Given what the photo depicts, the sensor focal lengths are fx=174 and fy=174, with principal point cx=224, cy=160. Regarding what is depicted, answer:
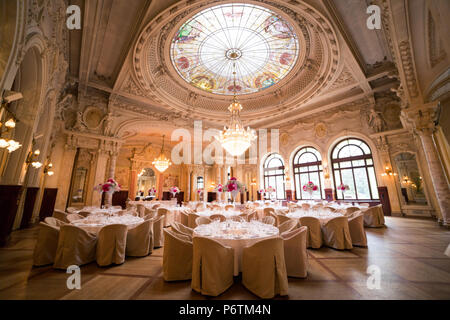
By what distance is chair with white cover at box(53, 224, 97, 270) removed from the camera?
2.84 m

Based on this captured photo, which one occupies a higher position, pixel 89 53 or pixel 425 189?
pixel 89 53

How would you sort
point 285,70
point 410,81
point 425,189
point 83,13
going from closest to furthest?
point 83,13, point 410,81, point 425,189, point 285,70

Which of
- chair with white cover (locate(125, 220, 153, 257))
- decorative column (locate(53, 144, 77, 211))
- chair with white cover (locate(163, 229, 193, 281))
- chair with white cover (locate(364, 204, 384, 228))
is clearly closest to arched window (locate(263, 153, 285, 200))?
chair with white cover (locate(364, 204, 384, 228))

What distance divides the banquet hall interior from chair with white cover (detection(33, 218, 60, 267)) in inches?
0.7

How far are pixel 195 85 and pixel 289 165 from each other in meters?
8.13

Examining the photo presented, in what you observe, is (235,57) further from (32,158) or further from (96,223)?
(96,223)

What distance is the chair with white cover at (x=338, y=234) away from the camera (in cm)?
386

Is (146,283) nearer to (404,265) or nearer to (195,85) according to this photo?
(404,265)

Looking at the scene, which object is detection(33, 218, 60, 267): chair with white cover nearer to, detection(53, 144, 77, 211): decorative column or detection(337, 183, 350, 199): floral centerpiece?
detection(53, 144, 77, 211): decorative column

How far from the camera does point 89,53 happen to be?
6.28 meters

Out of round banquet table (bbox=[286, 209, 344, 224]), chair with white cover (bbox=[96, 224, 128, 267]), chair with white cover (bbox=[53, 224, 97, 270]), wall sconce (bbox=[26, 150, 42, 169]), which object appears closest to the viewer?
chair with white cover (bbox=[53, 224, 97, 270])

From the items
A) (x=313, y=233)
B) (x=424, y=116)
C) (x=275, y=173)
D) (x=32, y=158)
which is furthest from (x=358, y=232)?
(x=275, y=173)

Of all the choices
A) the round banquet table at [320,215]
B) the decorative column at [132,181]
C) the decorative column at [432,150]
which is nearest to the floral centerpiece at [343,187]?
the decorative column at [432,150]
